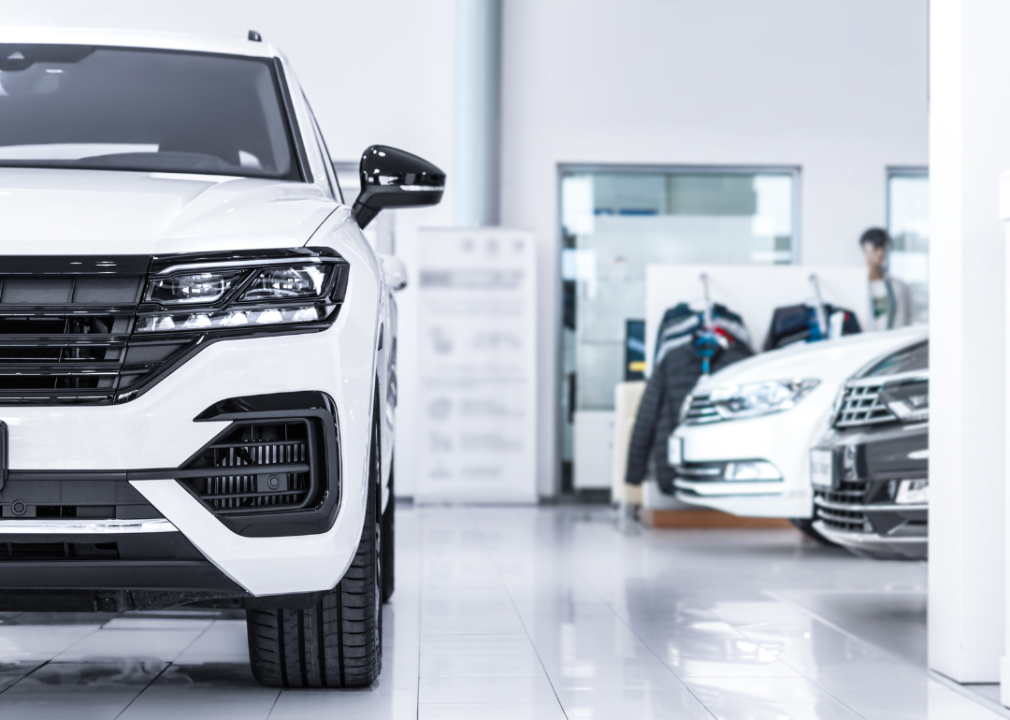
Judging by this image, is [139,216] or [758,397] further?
[758,397]

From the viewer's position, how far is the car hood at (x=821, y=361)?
17.5ft

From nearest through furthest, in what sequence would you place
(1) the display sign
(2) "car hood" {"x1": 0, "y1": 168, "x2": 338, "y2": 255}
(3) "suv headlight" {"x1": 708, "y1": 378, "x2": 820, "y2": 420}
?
(2) "car hood" {"x1": 0, "y1": 168, "x2": 338, "y2": 255}
(3) "suv headlight" {"x1": 708, "y1": 378, "x2": 820, "y2": 420}
(1) the display sign

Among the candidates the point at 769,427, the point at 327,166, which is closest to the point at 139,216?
the point at 327,166

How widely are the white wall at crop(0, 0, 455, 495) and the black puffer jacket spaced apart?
8.55 feet

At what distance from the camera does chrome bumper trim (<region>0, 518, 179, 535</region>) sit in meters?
2.12

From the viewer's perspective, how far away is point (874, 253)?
9062 millimetres

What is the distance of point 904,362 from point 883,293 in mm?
4815

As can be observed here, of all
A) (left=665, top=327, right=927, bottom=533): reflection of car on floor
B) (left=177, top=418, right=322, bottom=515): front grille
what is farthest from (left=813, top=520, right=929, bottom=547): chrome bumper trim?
(left=177, top=418, right=322, bottom=515): front grille

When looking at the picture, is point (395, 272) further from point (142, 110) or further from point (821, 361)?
point (821, 361)

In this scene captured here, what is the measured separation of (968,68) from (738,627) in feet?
6.18

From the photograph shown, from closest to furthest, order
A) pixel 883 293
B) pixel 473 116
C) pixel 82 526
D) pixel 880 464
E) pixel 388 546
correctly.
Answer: pixel 82 526 < pixel 880 464 < pixel 388 546 < pixel 883 293 < pixel 473 116

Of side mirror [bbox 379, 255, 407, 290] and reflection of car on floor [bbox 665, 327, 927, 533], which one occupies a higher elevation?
side mirror [bbox 379, 255, 407, 290]

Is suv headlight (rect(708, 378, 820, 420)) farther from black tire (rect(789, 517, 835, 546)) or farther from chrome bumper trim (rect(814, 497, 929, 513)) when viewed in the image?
chrome bumper trim (rect(814, 497, 929, 513))

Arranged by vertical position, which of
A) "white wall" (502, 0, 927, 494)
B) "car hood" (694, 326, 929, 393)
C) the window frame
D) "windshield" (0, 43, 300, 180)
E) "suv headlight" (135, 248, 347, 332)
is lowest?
"car hood" (694, 326, 929, 393)
